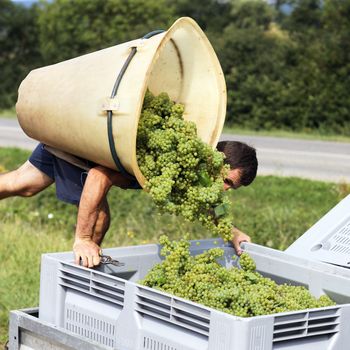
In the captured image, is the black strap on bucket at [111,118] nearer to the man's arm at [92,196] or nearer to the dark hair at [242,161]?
the man's arm at [92,196]

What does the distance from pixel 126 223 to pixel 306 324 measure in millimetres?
5348

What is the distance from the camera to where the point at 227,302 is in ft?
10.1

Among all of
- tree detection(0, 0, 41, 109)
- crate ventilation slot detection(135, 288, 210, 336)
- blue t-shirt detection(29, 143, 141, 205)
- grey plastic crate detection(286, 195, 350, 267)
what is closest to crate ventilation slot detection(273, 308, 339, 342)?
crate ventilation slot detection(135, 288, 210, 336)

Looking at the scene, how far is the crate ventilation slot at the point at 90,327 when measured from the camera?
3146 mm

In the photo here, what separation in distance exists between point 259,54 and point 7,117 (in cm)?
739

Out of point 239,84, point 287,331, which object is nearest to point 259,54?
point 239,84

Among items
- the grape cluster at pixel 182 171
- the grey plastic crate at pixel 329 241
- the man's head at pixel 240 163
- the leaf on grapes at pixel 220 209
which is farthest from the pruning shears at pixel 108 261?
the man's head at pixel 240 163

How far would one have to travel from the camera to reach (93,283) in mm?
3205

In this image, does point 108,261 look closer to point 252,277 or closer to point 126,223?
point 252,277

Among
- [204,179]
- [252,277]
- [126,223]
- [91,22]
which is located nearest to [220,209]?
[204,179]

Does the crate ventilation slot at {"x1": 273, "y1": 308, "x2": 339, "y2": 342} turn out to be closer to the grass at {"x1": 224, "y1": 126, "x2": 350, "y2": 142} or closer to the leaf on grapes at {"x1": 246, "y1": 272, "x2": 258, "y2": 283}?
the leaf on grapes at {"x1": 246, "y1": 272, "x2": 258, "y2": 283}

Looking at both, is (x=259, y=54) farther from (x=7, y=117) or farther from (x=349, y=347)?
(x=349, y=347)

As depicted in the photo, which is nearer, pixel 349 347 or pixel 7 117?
pixel 349 347

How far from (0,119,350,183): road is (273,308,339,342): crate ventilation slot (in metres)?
8.42
